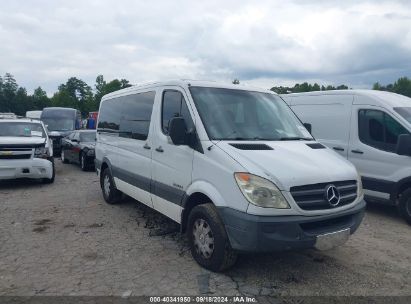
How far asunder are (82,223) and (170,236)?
1.71 meters

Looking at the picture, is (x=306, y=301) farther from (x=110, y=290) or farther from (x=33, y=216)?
(x=33, y=216)

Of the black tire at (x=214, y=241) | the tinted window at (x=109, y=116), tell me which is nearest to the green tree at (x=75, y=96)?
the tinted window at (x=109, y=116)

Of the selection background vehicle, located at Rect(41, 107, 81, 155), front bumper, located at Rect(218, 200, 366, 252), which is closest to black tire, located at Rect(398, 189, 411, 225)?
front bumper, located at Rect(218, 200, 366, 252)

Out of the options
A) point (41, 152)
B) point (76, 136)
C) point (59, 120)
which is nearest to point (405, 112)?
point (41, 152)

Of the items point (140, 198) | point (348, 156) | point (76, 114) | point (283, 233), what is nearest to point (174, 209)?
point (140, 198)

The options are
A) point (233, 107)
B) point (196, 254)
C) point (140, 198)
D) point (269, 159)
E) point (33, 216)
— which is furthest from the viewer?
point (33, 216)

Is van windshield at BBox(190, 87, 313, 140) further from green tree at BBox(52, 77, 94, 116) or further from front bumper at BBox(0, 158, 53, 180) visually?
green tree at BBox(52, 77, 94, 116)

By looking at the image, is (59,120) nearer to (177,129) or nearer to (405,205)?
(177,129)

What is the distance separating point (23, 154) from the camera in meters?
9.48

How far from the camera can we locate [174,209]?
16.6 ft

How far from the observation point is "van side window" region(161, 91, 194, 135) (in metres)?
4.86

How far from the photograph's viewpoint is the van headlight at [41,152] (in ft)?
31.8

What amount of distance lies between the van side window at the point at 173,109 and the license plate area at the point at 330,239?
1965mm

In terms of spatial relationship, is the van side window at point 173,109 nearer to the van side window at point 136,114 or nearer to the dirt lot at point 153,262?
the van side window at point 136,114
